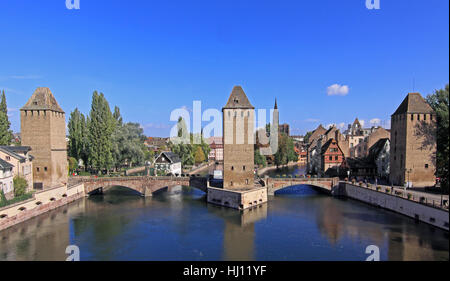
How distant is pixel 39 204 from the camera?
31.6 m

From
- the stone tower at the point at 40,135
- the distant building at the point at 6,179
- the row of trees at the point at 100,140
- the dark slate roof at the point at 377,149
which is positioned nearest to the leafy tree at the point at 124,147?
the row of trees at the point at 100,140

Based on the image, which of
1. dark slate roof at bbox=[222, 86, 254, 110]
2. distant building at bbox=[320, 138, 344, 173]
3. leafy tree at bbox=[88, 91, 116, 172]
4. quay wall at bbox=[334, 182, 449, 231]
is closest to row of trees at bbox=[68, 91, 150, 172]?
leafy tree at bbox=[88, 91, 116, 172]

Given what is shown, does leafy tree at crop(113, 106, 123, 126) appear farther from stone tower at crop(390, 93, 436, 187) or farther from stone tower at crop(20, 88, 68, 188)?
stone tower at crop(390, 93, 436, 187)

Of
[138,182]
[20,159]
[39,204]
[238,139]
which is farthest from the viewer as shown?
[138,182]

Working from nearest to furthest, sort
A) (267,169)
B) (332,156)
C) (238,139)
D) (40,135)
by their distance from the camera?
1. (238,139)
2. (40,135)
3. (332,156)
4. (267,169)

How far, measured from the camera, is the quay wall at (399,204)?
24816 millimetres

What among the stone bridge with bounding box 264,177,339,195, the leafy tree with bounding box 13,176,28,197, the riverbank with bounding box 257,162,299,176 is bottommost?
the riverbank with bounding box 257,162,299,176

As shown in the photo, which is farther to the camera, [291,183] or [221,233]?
[291,183]

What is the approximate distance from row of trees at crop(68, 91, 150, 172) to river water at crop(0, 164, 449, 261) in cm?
1042

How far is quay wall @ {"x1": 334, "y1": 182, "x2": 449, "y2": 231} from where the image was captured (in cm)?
2482

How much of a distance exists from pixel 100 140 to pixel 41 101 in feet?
35.2
